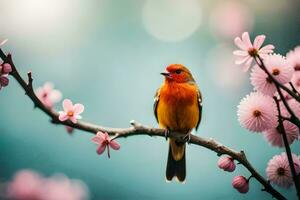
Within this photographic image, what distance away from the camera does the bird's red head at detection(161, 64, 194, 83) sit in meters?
1.37

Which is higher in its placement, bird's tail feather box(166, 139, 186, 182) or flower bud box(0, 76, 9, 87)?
bird's tail feather box(166, 139, 186, 182)

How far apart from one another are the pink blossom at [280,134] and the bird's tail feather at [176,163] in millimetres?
474

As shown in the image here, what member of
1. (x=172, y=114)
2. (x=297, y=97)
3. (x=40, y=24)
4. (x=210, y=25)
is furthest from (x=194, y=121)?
A: (x=40, y=24)

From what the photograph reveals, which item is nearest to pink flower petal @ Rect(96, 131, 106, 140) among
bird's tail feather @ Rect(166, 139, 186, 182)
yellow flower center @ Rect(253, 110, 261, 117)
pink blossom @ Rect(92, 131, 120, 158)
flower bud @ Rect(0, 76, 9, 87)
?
pink blossom @ Rect(92, 131, 120, 158)

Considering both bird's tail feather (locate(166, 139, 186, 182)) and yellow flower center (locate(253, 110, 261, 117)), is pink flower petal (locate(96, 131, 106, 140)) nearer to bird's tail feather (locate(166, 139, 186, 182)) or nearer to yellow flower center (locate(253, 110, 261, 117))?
yellow flower center (locate(253, 110, 261, 117))

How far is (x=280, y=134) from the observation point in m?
0.89

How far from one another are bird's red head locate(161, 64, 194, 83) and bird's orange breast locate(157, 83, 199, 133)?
0.11ft

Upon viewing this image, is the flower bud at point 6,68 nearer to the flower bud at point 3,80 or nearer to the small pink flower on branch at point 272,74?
the flower bud at point 3,80

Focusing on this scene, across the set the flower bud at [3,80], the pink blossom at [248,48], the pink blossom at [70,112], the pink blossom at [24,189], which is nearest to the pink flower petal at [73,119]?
the pink blossom at [70,112]

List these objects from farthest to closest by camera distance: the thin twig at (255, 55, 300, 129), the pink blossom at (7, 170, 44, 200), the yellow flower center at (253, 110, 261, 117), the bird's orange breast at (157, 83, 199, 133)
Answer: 1. the bird's orange breast at (157, 83, 199, 133)
2. the yellow flower center at (253, 110, 261, 117)
3. the thin twig at (255, 55, 300, 129)
4. the pink blossom at (7, 170, 44, 200)

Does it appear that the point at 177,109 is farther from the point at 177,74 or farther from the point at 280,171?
the point at 280,171

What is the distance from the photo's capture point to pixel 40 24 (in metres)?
1.51

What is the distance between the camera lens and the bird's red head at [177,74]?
1.37 meters

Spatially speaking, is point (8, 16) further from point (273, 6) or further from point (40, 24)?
point (273, 6)
